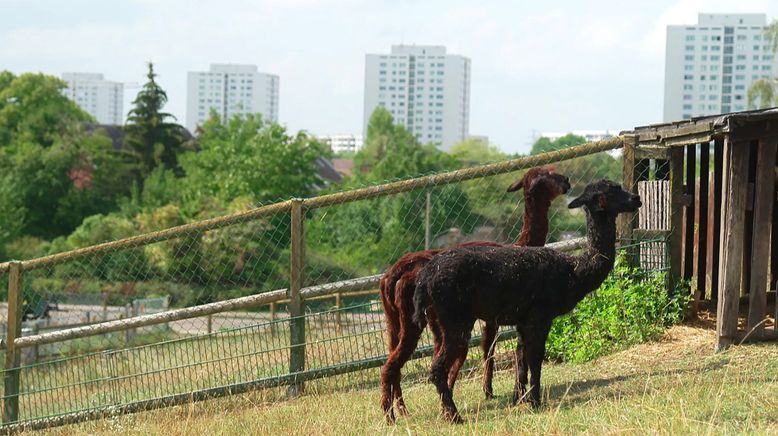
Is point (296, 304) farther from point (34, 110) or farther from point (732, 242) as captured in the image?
point (34, 110)

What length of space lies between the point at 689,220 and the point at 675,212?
2.58 feet

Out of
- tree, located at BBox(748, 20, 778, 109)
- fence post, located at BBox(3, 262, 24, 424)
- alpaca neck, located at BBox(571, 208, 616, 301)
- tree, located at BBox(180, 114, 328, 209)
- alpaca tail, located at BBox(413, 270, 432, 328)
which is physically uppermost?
tree, located at BBox(748, 20, 778, 109)

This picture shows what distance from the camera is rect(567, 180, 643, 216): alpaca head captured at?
8695mm

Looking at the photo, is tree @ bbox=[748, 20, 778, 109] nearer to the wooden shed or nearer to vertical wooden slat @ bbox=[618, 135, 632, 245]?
the wooden shed

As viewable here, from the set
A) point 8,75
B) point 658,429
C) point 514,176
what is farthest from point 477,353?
point 8,75

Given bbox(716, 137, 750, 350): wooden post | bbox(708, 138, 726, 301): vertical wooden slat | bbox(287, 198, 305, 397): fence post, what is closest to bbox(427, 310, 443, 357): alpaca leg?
bbox(287, 198, 305, 397): fence post

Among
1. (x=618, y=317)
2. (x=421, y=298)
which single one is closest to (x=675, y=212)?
(x=618, y=317)

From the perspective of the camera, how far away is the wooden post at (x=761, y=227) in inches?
411

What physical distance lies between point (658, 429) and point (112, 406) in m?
5.84

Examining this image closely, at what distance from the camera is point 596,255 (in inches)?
341

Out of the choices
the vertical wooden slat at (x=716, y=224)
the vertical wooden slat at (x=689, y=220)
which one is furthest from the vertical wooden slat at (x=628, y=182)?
the vertical wooden slat at (x=716, y=224)

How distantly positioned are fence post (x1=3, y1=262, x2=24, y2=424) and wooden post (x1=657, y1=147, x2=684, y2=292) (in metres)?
6.72

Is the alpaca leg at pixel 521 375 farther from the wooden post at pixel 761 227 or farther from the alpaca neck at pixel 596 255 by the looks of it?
the wooden post at pixel 761 227

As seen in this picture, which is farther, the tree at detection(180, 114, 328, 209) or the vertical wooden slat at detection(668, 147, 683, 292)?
the tree at detection(180, 114, 328, 209)
